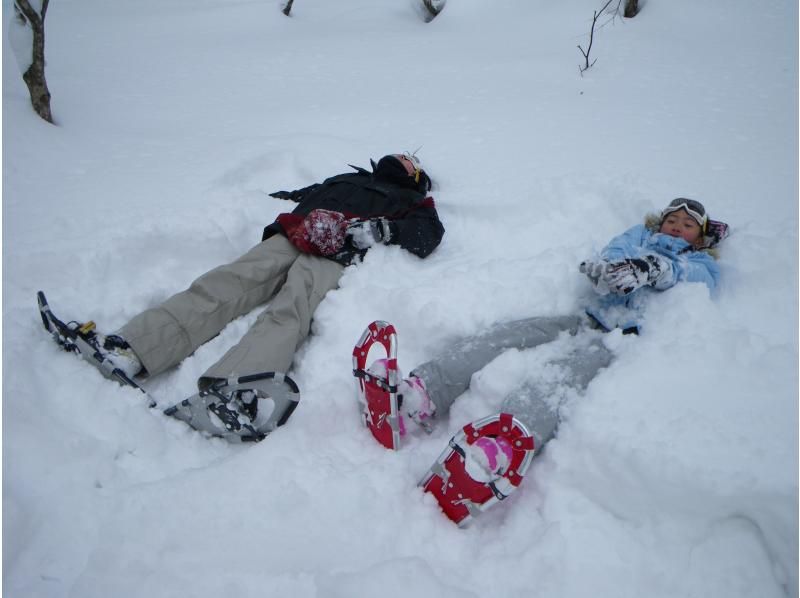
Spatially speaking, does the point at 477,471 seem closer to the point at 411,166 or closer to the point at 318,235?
the point at 318,235

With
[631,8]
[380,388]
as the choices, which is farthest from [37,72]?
[631,8]

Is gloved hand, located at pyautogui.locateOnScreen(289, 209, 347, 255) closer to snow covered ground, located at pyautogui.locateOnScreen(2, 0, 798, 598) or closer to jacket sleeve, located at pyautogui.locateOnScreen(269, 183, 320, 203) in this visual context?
snow covered ground, located at pyautogui.locateOnScreen(2, 0, 798, 598)

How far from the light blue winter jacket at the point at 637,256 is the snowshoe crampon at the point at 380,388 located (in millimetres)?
1130

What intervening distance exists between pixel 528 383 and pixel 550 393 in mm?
90

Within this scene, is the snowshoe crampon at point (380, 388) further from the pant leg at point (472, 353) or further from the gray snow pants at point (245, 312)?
the gray snow pants at point (245, 312)

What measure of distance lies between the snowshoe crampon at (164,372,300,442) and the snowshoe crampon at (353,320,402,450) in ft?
0.81

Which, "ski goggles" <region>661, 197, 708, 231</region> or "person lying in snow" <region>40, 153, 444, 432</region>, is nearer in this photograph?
"person lying in snow" <region>40, 153, 444, 432</region>

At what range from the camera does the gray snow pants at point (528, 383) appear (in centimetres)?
176

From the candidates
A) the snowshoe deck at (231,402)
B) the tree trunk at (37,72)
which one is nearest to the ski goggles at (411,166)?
the snowshoe deck at (231,402)

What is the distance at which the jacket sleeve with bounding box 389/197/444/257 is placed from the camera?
2717 mm

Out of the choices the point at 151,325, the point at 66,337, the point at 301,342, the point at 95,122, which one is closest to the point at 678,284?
the point at 301,342

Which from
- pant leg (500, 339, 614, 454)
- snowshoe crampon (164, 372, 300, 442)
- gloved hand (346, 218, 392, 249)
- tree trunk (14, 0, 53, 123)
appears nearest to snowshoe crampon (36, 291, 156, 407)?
snowshoe crampon (164, 372, 300, 442)

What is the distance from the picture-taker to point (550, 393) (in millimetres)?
1833

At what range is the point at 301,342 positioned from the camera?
2.29m
